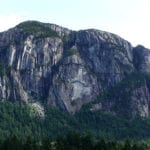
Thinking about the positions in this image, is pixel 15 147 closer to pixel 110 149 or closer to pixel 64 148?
pixel 64 148

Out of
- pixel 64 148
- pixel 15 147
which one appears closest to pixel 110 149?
pixel 64 148

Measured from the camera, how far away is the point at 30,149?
7111 inches

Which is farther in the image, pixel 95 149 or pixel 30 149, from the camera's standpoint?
pixel 95 149

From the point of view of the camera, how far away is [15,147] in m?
180

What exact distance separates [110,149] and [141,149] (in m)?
18.6

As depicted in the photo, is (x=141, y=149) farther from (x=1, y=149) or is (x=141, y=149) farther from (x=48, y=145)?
(x=1, y=149)

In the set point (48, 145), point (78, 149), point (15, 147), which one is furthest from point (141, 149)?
point (15, 147)

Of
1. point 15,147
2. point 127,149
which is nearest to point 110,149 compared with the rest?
point 127,149

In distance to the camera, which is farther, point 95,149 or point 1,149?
point 95,149

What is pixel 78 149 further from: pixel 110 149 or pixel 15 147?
pixel 15 147

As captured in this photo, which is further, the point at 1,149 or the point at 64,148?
the point at 64,148

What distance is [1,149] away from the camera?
180m

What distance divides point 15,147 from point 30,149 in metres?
6.24

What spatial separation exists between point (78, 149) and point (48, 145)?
14.5 meters
